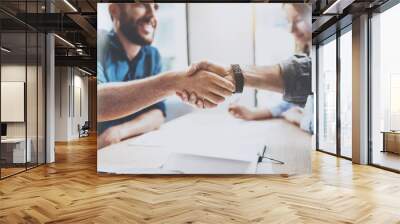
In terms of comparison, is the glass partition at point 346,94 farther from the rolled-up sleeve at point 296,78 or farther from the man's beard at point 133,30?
the man's beard at point 133,30

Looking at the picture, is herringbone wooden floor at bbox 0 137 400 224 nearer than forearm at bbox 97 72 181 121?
Yes

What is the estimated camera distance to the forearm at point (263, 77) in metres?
6.22

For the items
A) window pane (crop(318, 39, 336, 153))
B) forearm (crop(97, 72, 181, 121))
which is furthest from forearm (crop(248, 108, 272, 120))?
window pane (crop(318, 39, 336, 153))

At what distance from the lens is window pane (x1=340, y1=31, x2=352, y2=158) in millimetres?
8672

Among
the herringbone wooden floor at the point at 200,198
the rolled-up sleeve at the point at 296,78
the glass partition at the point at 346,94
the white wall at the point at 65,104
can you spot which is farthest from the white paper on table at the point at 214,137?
the white wall at the point at 65,104

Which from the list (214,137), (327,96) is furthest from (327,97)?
(214,137)

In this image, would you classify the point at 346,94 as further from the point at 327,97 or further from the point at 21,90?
the point at 21,90

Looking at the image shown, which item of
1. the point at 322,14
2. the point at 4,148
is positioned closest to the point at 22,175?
the point at 4,148

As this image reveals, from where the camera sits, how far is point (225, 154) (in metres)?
6.29

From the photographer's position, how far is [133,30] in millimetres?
6262

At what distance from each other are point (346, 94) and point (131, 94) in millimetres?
5400

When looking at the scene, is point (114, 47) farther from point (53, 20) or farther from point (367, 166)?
point (367, 166)

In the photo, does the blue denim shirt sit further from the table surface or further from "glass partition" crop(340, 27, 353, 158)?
"glass partition" crop(340, 27, 353, 158)

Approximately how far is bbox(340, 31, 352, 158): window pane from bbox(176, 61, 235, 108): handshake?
12.5 feet
